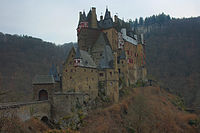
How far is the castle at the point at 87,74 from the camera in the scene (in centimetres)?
3048

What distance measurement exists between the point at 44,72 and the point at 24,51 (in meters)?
22.2

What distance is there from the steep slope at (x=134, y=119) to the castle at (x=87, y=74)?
2.75 metres

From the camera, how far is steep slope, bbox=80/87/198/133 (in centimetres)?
3119

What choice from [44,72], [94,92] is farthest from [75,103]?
[44,72]

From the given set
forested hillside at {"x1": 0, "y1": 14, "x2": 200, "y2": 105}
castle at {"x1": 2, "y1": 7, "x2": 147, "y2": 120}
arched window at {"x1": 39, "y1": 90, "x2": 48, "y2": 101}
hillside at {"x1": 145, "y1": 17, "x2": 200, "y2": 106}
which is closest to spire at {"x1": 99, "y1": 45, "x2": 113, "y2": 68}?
castle at {"x1": 2, "y1": 7, "x2": 147, "y2": 120}

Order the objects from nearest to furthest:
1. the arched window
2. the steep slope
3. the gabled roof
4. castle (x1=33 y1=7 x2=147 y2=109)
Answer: the steep slope
the arched window
castle (x1=33 y1=7 x2=147 y2=109)
the gabled roof

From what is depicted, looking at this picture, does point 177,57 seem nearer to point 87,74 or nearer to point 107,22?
point 107,22

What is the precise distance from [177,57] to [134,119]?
8443 centimetres

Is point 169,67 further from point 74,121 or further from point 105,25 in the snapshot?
point 74,121

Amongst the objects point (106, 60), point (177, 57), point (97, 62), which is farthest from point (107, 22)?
point (177, 57)

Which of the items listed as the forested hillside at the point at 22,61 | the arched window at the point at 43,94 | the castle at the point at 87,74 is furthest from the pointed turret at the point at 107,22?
the forested hillside at the point at 22,61

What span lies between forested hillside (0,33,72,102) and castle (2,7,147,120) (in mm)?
29682

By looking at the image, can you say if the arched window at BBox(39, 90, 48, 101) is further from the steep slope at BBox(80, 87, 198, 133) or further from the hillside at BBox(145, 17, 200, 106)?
the hillside at BBox(145, 17, 200, 106)

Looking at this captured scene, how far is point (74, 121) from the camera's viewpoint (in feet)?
97.1
